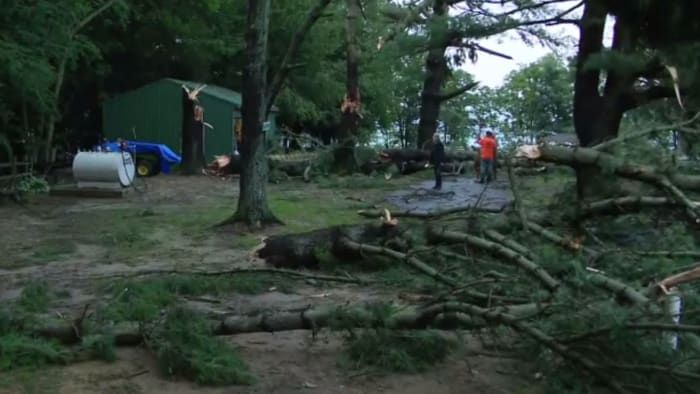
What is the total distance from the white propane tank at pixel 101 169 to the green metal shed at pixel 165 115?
8.92 metres

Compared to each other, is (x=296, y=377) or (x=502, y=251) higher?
(x=502, y=251)

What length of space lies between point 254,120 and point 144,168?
12444 mm

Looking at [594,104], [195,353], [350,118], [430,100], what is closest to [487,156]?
[594,104]

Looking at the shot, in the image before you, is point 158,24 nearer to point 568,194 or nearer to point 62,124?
point 62,124

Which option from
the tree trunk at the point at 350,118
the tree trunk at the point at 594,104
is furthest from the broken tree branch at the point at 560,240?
the tree trunk at the point at 350,118

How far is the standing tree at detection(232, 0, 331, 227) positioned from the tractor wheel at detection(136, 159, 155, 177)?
1215cm

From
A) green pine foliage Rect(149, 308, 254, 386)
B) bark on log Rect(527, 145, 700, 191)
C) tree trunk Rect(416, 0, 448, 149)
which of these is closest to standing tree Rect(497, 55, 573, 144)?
tree trunk Rect(416, 0, 448, 149)

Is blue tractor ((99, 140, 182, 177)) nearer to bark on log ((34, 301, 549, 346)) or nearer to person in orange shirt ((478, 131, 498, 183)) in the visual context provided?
person in orange shirt ((478, 131, 498, 183))

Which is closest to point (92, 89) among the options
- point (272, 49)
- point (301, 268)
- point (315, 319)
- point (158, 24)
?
point (158, 24)

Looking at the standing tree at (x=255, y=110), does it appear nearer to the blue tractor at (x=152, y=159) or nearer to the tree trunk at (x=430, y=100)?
the blue tractor at (x=152, y=159)

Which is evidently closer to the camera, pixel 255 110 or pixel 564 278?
pixel 564 278

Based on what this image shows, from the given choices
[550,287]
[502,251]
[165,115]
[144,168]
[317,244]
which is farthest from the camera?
[165,115]

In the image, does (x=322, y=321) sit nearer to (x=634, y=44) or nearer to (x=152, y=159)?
(x=634, y=44)

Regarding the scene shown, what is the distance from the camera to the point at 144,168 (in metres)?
24.6
